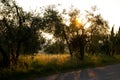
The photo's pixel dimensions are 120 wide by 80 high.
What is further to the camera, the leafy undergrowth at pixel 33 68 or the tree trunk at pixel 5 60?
the tree trunk at pixel 5 60

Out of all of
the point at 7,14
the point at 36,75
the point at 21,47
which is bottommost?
the point at 36,75

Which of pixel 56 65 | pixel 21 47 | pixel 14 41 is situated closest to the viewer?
pixel 14 41

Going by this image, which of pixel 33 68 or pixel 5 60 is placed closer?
pixel 5 60

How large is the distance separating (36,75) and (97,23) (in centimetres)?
1605

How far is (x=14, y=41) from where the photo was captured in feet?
74.9

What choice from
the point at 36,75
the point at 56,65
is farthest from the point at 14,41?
the point at 56,65

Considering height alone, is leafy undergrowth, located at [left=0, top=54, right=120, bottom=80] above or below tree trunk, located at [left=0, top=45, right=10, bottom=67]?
below

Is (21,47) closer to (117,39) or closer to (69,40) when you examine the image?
(69,40)

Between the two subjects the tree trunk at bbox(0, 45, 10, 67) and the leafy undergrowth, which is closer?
the leafy undergrowth

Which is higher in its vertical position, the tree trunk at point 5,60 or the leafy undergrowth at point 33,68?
the tree trunk at point 5,60

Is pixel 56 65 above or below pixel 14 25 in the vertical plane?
below

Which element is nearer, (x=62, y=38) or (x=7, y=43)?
(x=7, y=43)

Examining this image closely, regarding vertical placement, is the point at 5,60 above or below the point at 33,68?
above

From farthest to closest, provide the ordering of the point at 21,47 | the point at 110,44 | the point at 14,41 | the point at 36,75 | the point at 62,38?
the point at 110,44 → the point at 62,38 → the point at 21,47 → the point at 14,41 → the point at 36,75
